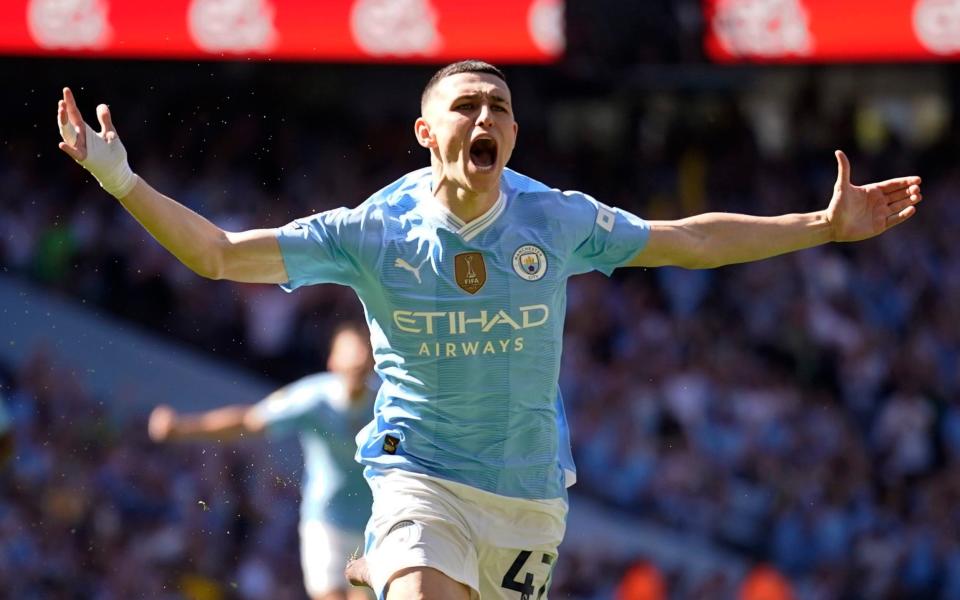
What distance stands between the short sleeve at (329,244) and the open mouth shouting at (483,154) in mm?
425

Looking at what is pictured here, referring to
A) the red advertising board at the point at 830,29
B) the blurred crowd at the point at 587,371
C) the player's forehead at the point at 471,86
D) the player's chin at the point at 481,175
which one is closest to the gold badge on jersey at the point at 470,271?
the player's chin at the point at 481,175

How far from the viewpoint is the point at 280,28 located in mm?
14336

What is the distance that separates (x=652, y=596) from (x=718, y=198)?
5.22 metres

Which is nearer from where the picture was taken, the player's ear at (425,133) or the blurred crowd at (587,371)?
the player's ear at (425,133)

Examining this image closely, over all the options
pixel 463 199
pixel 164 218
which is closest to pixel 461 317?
pixel 463 199

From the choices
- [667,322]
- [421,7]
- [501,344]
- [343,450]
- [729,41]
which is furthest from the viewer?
[667,322]

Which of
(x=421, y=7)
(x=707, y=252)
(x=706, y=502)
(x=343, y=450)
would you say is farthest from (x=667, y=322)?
(x=707, y=252)

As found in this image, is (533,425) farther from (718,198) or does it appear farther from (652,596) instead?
(718,198)

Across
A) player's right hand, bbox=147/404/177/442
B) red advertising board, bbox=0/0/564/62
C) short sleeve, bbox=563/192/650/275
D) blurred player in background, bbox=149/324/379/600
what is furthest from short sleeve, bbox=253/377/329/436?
red advertising board, bbox=0/0/564/62

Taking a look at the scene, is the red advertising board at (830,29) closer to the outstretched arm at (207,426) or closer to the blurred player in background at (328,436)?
the blurred player in background at (328,436)

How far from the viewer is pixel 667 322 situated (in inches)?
648

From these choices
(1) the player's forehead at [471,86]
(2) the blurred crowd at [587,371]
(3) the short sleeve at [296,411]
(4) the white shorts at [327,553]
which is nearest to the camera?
(1) the player's forehead at [471,86]

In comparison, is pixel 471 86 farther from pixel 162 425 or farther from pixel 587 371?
pixel 587 371

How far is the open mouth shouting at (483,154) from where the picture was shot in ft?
19.4
